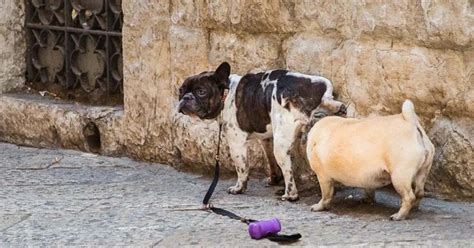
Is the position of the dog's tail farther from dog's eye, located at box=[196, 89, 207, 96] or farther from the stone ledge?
the stone ledge

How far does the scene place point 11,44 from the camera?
721 cm

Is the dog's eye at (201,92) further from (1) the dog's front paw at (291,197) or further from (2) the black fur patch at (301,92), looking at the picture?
(1) the dog's front paw at (291,197)

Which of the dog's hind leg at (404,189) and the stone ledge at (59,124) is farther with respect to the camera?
the stone ledge at (59,124)

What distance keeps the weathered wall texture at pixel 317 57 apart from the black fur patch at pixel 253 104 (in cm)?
26

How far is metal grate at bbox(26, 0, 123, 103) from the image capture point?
22.0 feet

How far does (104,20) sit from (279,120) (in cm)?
198

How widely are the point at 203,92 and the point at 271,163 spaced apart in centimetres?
54

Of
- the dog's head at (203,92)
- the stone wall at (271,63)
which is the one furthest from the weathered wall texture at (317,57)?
the dog's head at (203,92)

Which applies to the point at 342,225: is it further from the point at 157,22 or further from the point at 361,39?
the point at 157,22

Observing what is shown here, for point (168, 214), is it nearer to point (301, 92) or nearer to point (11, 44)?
point (301, 92)

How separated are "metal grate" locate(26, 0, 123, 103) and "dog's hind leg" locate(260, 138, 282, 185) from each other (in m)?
1.49

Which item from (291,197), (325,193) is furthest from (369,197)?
(291,197)

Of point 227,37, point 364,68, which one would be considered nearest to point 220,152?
point 227,37

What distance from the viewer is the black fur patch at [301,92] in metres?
5.10
